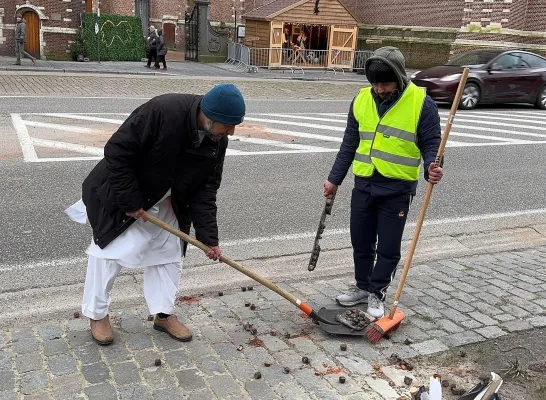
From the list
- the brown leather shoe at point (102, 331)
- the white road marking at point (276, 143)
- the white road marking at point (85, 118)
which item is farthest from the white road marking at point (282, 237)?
the white road marking at point (85, 118)

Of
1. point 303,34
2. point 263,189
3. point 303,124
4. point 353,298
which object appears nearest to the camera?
point 353,298

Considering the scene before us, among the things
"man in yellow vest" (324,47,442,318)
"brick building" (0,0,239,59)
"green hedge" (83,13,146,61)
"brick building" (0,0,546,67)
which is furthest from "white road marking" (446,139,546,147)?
"brick building" (0,0,239,59)

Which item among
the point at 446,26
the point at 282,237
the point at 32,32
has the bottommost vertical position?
the point at 282,237

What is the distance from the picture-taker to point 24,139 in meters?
8.76

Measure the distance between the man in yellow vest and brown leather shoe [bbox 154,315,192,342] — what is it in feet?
3.94

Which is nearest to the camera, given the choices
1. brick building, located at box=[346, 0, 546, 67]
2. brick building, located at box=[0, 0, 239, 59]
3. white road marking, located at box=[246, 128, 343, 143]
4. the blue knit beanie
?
the blue knit beanie

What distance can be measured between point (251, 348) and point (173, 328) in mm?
507

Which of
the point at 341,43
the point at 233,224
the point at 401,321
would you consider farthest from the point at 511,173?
the point at 341,43

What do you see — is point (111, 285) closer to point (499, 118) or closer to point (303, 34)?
point (499, 118)

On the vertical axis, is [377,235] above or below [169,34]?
below

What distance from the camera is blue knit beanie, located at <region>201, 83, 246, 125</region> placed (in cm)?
304

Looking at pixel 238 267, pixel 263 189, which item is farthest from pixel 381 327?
pixel 263 189

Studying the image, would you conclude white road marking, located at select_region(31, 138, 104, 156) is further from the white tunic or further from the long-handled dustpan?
the long-handled dustpan

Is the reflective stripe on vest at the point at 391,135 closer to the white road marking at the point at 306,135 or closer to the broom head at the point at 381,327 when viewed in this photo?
the broom head at the point at 381,327
